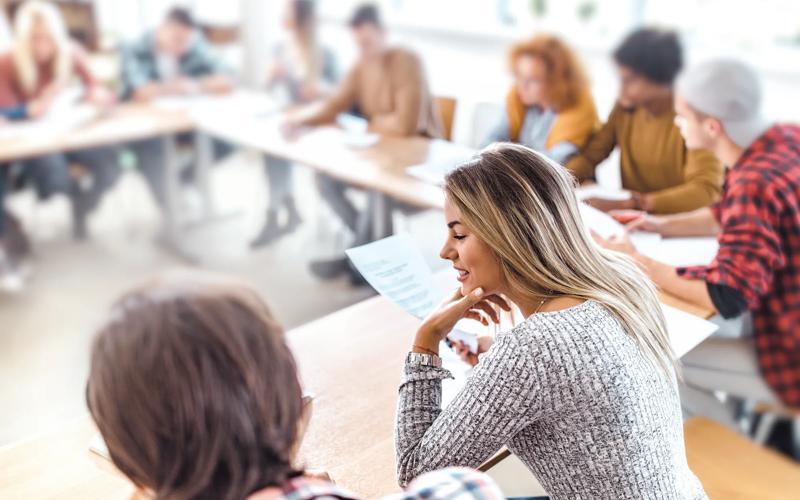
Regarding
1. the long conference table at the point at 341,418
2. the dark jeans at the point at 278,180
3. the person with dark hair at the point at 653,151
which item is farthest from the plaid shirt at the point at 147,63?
the person with dark hair at the point at 653,151

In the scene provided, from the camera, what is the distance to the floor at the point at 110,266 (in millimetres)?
2084

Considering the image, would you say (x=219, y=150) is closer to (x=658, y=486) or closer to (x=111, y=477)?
(x=111, y=477)

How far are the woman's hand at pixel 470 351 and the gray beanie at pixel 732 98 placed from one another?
2.56ft

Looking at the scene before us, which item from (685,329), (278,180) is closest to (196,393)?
(685,329)

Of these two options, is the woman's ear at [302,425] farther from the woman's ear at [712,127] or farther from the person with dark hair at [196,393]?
the woman's ear at [712,127]

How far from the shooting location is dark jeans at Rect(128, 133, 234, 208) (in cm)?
313

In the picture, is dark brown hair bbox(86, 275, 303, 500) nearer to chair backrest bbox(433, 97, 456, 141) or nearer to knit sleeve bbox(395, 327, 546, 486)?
knit sleeve bbox(395, 327, 546, 486)

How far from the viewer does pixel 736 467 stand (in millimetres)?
1232

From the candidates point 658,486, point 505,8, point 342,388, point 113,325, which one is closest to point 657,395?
point 658,486

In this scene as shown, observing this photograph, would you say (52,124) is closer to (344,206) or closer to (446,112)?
(344,206)

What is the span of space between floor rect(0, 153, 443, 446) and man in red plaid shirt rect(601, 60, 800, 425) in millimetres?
588

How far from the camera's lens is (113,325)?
588mm

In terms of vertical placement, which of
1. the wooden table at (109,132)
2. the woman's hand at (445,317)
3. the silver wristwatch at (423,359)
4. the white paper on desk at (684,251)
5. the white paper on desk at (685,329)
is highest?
the woman's hand at (445,317)

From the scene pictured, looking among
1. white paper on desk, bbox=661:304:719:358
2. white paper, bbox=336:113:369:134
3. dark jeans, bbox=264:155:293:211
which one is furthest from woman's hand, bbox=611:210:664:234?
dark jeans, bbox=264:155:293:211
